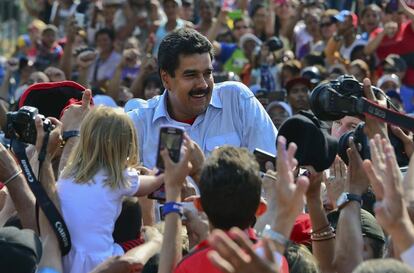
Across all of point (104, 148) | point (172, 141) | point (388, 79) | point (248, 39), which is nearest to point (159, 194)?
point (104, 148)

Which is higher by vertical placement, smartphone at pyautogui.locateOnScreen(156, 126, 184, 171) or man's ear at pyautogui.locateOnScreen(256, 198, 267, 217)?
smartphone at pyautogui.locateOnScreen(156, 126, 184, 171)

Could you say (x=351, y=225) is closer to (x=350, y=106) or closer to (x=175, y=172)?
(x=350, y=106)

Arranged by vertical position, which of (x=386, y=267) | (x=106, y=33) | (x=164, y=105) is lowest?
(x=106, y=33)

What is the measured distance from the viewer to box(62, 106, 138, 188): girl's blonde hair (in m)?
4.81

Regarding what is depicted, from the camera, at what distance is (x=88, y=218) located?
4742 millimetres

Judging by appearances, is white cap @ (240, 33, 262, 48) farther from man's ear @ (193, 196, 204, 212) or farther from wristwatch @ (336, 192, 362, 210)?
man's ear @ (193, 196, 204, 212)

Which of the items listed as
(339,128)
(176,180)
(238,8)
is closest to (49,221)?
(176,180)

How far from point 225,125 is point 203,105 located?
166 millimetres

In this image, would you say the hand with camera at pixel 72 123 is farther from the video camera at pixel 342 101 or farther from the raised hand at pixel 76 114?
the video camera at pixel 342 101

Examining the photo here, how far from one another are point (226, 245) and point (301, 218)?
184 centimetres

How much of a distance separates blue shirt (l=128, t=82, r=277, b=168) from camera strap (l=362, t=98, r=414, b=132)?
1.42 m

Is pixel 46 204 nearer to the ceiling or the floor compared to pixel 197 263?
nearer to the floor

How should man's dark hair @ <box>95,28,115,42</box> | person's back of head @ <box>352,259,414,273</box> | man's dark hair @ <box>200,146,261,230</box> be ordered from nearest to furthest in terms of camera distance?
1. person's back of head @ <box>352,259,414,273</box>
2. man's dark hair @ <box>200,146,261,230</box>
3. man's dark hair @ <box>95,28,115,42</box>

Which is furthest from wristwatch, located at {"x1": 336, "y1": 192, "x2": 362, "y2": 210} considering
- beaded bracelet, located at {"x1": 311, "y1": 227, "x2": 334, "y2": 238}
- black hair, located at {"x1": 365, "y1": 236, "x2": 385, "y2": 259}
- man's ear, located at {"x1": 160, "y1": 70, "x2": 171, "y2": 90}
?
man's ear, located at {"x1": 160, "y1": 70, "x2": 171, "y2": 90}
